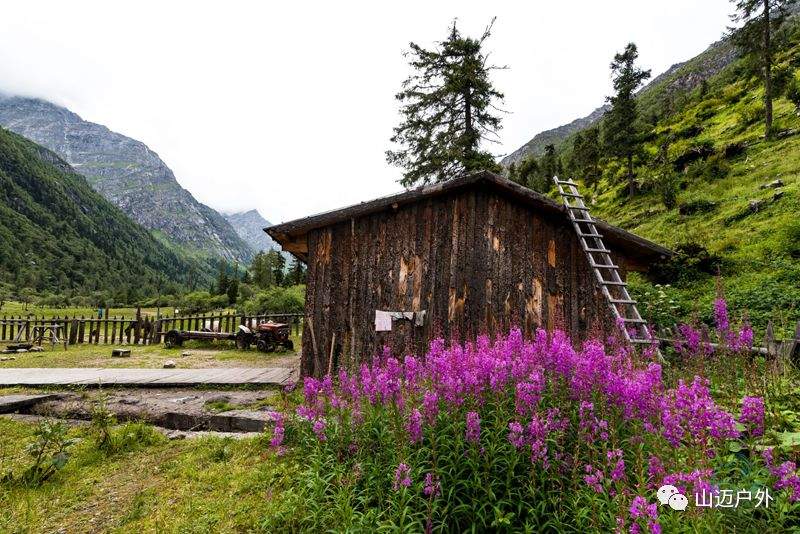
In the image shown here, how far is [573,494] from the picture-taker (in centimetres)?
298

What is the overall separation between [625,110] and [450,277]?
3048 centimetres

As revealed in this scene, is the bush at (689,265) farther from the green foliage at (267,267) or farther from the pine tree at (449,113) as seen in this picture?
the green foliage at (267,267)

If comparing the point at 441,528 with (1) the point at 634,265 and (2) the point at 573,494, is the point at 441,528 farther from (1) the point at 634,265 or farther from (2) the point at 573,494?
(1) the point at 634,265

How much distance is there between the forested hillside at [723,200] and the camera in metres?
13.1

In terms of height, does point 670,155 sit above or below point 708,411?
above

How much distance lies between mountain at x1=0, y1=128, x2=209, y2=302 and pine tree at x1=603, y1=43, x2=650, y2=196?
4093 inches

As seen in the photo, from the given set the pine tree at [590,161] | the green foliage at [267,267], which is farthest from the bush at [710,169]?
the green foliage at [267,267]

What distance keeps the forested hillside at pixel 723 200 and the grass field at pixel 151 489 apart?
5387mm

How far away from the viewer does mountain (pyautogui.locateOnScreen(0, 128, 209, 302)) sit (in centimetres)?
11938

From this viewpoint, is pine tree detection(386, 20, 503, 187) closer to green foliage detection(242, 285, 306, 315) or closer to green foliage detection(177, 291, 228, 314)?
green foliage detection(242, 285, 306, 315)

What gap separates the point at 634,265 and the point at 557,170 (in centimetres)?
4702

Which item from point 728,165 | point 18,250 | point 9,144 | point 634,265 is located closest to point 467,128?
point 634,265

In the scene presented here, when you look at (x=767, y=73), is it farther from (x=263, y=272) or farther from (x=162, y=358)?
(x=263, y=272)

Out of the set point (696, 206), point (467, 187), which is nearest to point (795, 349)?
point (467, 187)
